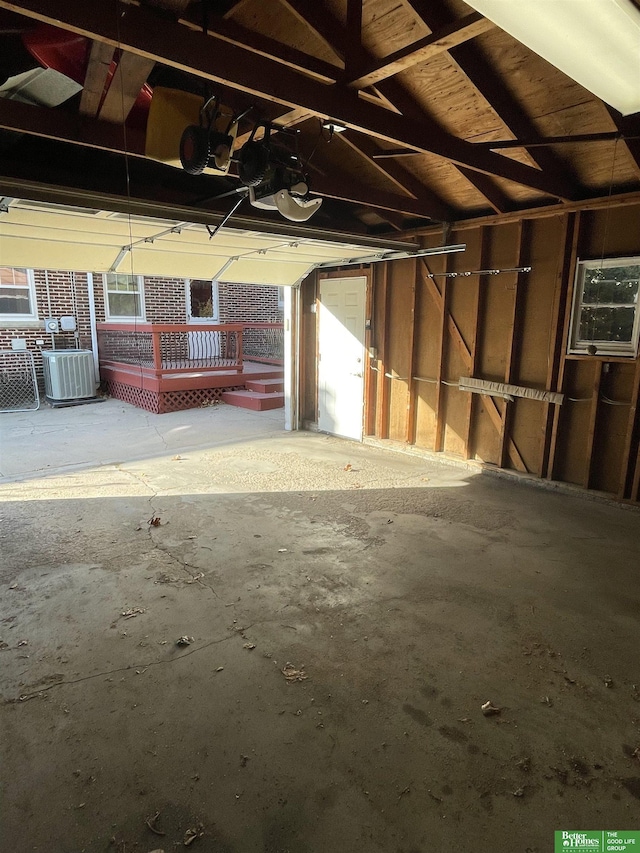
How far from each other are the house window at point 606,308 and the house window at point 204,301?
9031 mm

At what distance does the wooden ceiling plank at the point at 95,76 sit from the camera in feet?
8.29

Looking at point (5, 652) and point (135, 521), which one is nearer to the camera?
point (5, 652)

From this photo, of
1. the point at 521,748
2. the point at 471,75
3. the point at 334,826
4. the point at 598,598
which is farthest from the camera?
the point at 471,75

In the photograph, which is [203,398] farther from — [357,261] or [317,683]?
[317,683]

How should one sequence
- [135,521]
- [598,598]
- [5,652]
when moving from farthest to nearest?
[135,521] < [598,598] < [5,652]

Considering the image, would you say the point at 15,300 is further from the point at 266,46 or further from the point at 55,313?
the point at 266,46

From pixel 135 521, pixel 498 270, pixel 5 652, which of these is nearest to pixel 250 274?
pixel 498 270

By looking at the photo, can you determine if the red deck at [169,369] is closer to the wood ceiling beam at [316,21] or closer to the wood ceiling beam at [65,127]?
the wood ceiling beam at [65,127]

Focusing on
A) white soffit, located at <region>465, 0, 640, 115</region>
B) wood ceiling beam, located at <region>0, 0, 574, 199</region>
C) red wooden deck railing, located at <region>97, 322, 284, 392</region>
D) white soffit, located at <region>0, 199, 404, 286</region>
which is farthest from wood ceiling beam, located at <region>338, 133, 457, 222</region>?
red wooden deck railing, located at <region>97, 322, 284, 392</region>

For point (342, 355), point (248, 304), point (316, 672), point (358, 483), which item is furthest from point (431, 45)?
point (248, 304)

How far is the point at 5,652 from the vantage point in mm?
2592

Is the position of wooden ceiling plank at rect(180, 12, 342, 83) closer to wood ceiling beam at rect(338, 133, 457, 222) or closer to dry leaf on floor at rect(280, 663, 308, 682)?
wood ceiling beam at rect(338, 133, 457, 222)

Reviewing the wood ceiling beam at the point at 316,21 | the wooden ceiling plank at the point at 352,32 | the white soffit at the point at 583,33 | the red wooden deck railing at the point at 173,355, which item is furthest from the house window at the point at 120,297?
the white soffit at the point at 583,33

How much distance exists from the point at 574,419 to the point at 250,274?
441 centimetres
